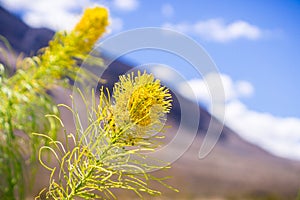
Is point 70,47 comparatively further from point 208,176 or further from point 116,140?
point 208,176

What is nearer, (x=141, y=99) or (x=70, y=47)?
(x=141, y=99)

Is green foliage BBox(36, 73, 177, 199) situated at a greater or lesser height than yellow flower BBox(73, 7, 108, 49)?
lesser

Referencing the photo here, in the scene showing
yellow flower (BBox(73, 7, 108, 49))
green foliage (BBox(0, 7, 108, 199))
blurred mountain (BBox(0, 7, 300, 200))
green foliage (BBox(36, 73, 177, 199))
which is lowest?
green foliage (BBox(36, 73, 177, 199))

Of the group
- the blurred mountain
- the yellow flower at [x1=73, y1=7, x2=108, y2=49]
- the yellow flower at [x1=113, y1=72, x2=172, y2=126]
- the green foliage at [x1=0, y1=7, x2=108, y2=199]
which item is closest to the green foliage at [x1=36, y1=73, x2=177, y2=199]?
the yellow flower at [x1=113, y1=72, x2=172, y2=126]

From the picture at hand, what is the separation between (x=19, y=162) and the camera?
1388 mm

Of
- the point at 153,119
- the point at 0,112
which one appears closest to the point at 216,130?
the point at 153,119

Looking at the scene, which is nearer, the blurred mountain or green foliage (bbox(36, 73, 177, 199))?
green foliage (bbox(36, 73, 177, 199))

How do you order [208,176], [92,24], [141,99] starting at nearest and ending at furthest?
[141,99] < [92,24] < [208,176]

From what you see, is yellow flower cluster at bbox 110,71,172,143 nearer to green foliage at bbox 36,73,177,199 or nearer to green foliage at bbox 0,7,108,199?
green foliage at bbox 36,73,177,199

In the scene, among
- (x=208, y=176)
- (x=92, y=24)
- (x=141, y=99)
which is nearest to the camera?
(x=141, y=99)

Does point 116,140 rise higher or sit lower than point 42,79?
lower

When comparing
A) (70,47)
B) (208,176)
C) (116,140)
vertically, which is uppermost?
(208,176)

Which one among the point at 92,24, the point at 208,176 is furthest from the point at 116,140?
the point at 208,176

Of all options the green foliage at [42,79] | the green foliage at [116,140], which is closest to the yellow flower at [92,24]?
the green foliage at [42,79]
